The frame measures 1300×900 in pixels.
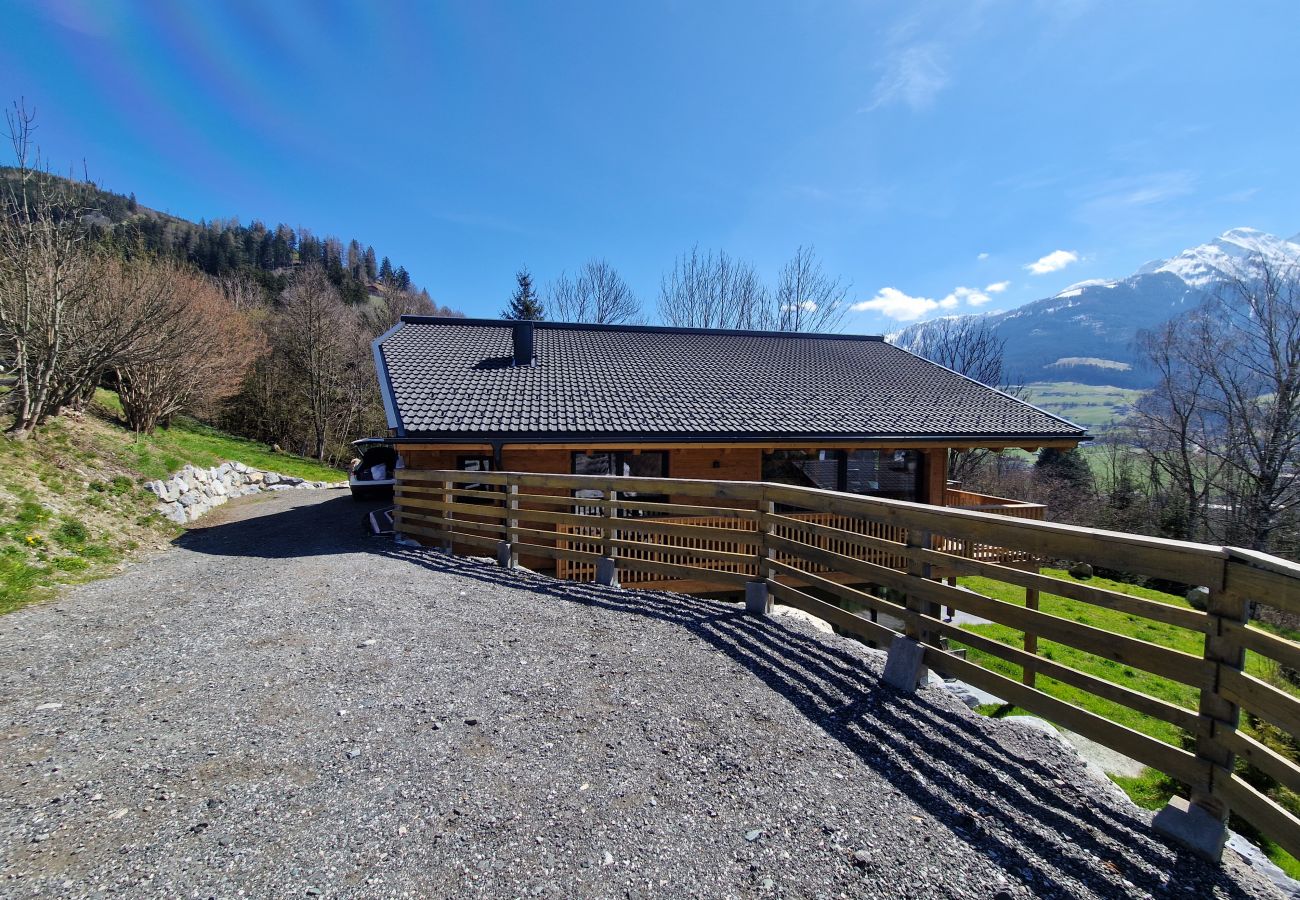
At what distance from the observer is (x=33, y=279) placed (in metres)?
9.12

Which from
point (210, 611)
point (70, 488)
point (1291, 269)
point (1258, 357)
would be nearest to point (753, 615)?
point (210, 611)

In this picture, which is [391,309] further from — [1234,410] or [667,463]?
[1234,410]

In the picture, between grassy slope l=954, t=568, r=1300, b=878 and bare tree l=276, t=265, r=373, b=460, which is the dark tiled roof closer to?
grassy slope l=954, t=568, r=1300, b=878

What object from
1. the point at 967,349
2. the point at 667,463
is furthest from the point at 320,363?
the point at 967,349

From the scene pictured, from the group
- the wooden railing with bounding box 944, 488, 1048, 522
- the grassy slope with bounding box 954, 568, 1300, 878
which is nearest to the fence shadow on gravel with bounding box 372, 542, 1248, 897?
the grassy slope with bounding box 954, 568, 1300, 878

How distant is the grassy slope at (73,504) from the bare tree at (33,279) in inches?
28.1

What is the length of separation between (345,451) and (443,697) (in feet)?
82.2

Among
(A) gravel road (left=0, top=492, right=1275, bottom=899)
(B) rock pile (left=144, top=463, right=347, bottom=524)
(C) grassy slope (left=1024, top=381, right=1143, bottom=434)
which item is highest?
(C) grassy slope (left=1024, top=381, right=1143, bottom=434)

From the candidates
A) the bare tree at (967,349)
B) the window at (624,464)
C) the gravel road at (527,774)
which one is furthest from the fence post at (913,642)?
the bare tree at (967,349)

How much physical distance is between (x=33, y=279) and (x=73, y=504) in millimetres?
4492

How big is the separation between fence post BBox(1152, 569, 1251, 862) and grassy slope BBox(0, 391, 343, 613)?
8.22m

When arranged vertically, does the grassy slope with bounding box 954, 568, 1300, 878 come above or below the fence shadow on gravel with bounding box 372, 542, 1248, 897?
below

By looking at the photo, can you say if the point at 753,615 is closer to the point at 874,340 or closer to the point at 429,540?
the point at 429,540

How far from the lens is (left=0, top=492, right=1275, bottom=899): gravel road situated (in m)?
2.05
